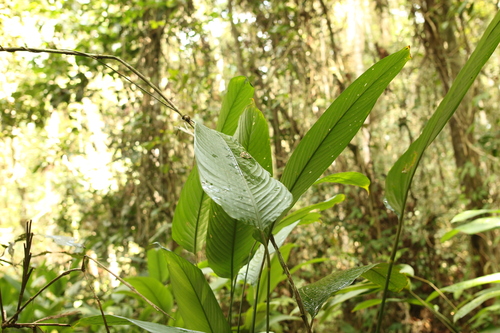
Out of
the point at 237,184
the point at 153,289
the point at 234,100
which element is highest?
the point at 234,100

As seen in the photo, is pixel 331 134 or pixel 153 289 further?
pixel 153 289

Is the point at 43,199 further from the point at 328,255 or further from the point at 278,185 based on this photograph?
the point at 278,185

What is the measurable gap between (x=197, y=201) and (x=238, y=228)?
15cm

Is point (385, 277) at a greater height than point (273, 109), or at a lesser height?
lesser

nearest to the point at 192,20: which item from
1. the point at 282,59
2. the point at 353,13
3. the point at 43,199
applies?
the point at 282,59

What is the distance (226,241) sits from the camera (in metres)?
0.75

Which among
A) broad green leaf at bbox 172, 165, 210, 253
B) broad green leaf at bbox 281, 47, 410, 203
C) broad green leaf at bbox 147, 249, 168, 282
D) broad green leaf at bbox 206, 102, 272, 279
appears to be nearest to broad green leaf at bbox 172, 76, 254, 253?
broad green leaf at bbox 172, 165, 210, 253

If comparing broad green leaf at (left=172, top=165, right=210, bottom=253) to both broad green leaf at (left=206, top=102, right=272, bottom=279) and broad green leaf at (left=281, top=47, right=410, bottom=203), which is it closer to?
broad green leaf at (left=206, top=102, right=272, bottom=279)

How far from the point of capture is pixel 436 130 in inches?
22.7

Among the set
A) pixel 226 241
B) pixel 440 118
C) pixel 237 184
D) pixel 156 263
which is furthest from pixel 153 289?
pixel 440 118

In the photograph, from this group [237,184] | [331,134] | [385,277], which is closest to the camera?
[237,184]

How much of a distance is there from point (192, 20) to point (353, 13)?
6.00 feet

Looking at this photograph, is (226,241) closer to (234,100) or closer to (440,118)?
(234,100)

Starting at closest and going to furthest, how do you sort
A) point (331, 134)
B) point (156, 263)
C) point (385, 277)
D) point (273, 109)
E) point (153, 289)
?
1. point (331, 134)
2. point (385, 277)
3. point (153, 289)
4. point (156, 263)
5. point (273, 109)
